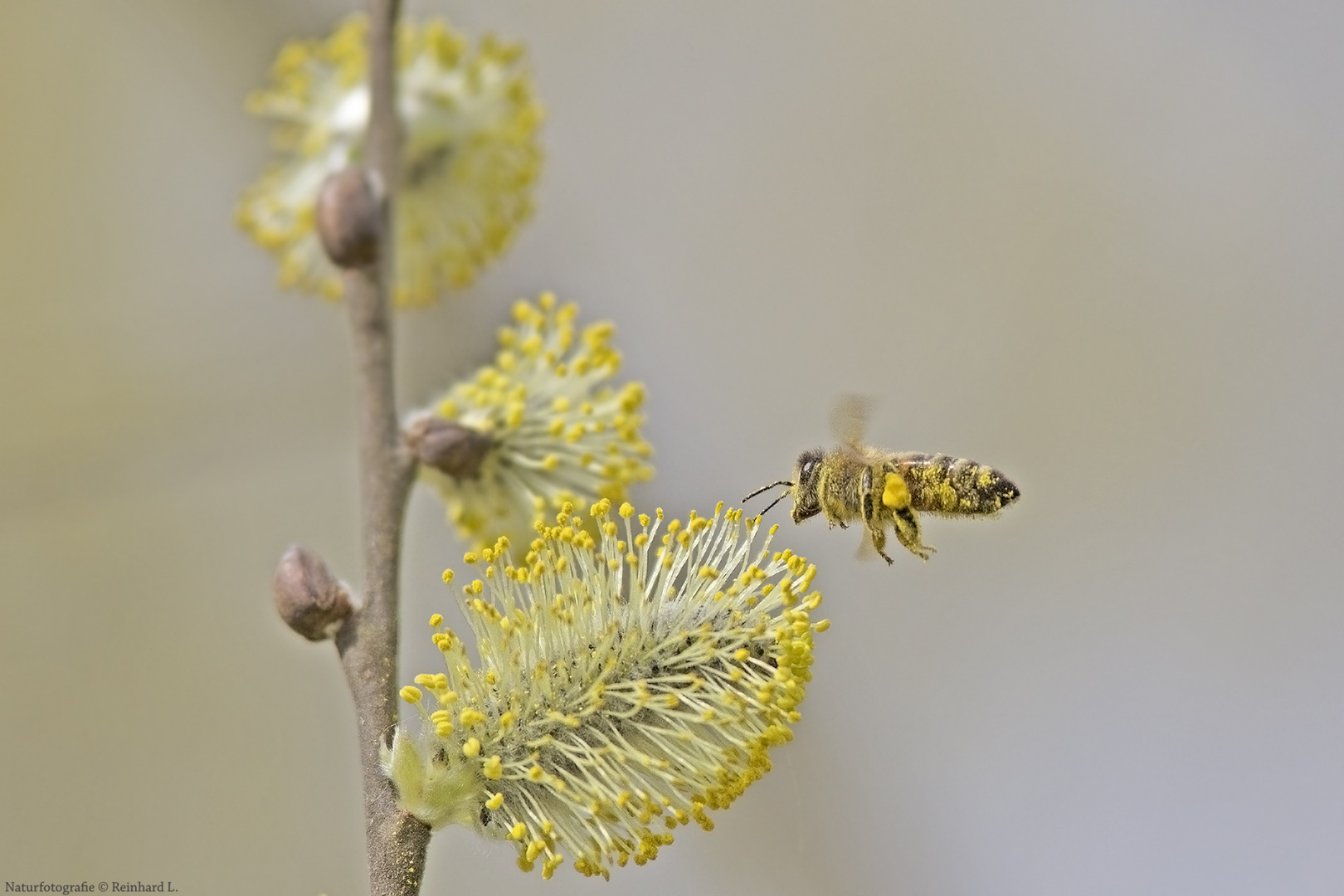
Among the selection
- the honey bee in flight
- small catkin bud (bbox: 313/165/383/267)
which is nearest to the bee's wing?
the honey bee in flight

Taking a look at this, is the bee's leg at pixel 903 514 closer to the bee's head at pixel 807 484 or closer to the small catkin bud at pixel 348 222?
the bee's head at pixel 807 484

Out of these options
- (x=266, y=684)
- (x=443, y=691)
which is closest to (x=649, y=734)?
(x=443, y=691)

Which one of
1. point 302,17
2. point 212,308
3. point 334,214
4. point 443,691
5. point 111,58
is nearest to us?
point 443,691

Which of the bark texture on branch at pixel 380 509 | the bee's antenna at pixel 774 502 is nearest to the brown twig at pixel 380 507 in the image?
the bark texture on branch at pixel 380 509

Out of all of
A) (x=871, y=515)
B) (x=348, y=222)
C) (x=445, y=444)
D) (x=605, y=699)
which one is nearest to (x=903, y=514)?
(x=871, y=515)

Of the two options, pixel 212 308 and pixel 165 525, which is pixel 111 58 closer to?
pixel 212 308
